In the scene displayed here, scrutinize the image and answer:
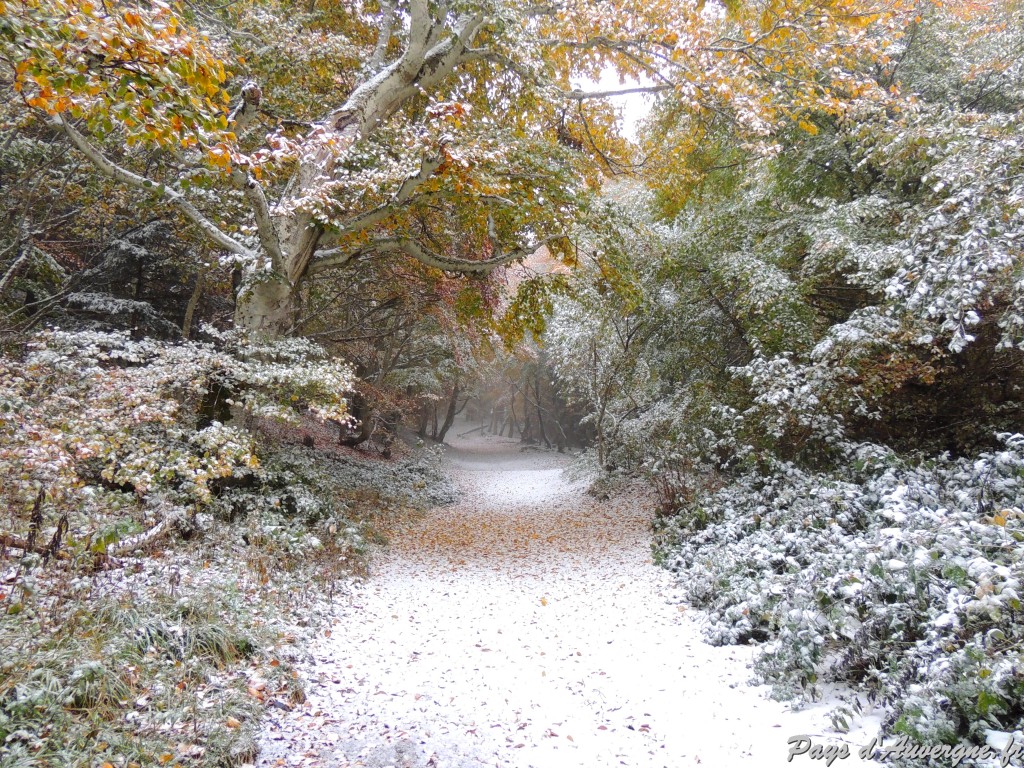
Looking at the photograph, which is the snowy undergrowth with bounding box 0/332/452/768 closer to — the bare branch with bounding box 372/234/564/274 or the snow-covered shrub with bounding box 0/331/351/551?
the snow-covered shrub with bounding box 0/331/351/551

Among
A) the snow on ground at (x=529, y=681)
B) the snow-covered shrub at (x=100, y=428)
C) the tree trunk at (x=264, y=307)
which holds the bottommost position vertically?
the snow on ground at (x=529, y=681)

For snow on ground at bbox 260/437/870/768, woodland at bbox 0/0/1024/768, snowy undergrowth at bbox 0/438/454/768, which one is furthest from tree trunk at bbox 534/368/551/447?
snowy undergrowth at bbox 0/438/454/768

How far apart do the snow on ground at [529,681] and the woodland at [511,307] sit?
0.38 metres

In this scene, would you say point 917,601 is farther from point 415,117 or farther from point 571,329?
point 571,329

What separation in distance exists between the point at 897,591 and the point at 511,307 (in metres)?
6.99

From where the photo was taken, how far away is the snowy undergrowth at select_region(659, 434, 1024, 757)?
8.54 feet

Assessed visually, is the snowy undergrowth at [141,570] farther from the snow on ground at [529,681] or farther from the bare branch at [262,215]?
the bare branch at [262,215]

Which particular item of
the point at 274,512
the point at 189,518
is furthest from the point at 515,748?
the point at 274,512

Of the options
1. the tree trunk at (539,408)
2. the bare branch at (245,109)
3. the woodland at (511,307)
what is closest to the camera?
the woodland at (511,307)

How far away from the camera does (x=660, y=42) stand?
7578mm

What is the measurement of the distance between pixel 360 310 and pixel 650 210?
27.6ft

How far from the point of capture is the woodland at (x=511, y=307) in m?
2.97

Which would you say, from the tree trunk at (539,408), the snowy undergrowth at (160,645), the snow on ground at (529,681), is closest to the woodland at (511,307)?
the snowy undergrowth at (160,645)

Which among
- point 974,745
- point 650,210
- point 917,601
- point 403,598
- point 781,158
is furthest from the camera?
point 650,210
